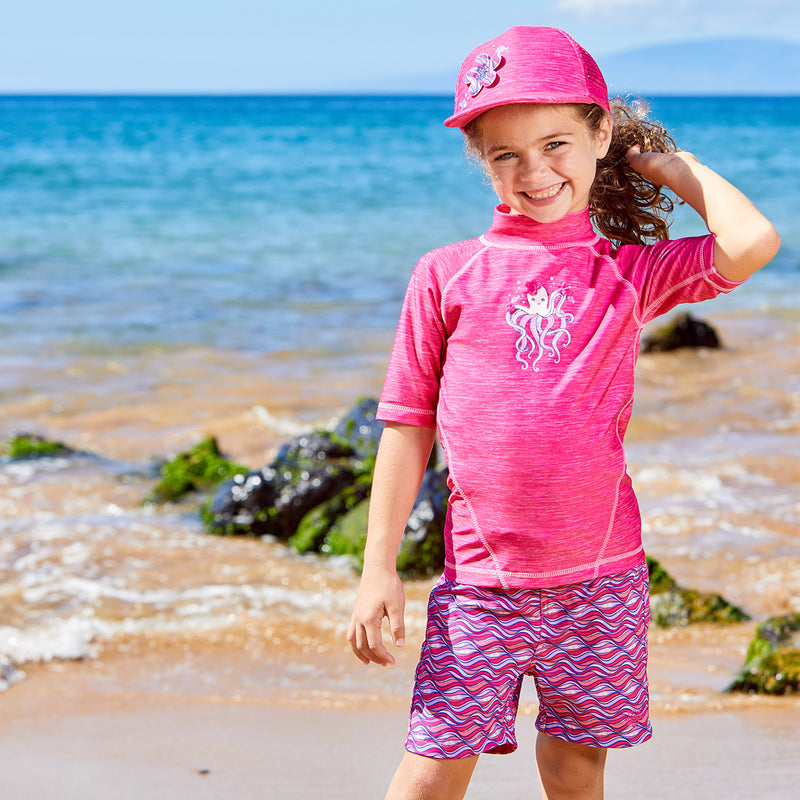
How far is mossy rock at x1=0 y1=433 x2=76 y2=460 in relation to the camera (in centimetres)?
696

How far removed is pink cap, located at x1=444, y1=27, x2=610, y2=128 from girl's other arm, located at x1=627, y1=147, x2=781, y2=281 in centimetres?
26

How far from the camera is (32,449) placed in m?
6.99

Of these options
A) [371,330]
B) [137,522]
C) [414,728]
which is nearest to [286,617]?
[137,522]

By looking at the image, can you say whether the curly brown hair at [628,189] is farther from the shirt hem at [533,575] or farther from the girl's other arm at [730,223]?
the shirt hem at [533,575]

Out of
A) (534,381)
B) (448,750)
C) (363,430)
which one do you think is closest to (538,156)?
(534,381)

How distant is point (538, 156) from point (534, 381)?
46 centimetres

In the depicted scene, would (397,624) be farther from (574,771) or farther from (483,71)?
(483,71)

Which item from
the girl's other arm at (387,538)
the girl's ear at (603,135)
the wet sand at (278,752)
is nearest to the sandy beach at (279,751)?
the wet sand at (278,752)

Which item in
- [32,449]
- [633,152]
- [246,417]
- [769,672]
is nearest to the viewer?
[633,152]

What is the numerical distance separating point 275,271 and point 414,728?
1429 cm

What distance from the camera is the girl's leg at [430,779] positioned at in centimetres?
208

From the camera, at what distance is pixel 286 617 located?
4340mm

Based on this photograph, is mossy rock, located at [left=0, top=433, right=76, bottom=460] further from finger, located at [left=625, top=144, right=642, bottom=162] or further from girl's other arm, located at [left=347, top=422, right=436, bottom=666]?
finger, located at [left=625, top=144, right=642, bottom=162]

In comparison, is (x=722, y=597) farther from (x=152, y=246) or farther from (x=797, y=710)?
(x=152, y=246)
